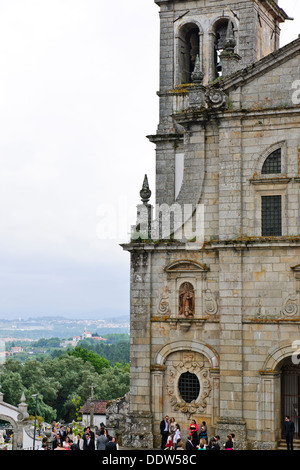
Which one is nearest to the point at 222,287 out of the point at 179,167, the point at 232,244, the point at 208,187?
the point at 232,244

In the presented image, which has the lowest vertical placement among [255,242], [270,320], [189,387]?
[189,387]

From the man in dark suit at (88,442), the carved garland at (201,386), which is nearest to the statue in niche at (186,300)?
the carved garland at (201,386)

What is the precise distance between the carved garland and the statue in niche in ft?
5.97

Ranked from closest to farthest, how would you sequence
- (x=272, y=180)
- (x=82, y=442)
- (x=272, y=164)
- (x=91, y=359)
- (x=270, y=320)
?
(x=82, y=442)
(x=270, y=320)
(x=272, y=180)
(x=272, y=164)
(x=91, y=359)

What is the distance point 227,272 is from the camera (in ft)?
97.5

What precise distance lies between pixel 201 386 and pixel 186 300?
3.20 m

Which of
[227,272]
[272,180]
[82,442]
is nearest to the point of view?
[82,442]

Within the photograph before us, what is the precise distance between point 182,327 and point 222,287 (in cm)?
218

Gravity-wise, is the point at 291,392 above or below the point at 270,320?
below

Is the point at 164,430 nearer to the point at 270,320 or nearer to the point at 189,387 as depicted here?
the point at 189,387

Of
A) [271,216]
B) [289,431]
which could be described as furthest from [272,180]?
[289,431]
